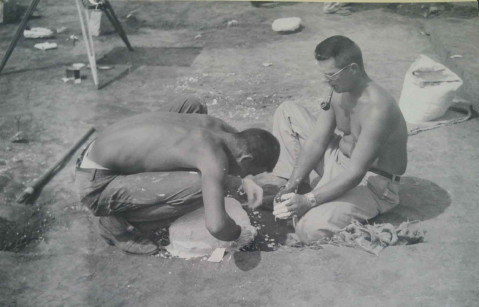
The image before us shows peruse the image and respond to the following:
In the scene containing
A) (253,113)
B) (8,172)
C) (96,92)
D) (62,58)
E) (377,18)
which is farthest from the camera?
(377,18)

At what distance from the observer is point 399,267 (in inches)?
127

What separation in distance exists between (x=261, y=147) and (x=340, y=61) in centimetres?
83

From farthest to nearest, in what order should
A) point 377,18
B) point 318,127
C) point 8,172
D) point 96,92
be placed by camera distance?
point 377,18, point 96,92, point 8,172, point 318,127

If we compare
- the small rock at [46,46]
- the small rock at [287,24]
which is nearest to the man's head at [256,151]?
the small rock at [287,24]

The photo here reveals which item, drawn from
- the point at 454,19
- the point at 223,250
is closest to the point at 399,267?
the point at 223,250

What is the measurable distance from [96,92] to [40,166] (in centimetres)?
179

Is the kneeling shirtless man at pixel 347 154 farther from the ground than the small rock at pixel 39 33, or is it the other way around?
the kneeling shirtless man at pixel 347 154

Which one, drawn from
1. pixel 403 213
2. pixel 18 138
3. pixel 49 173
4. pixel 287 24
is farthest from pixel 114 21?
pixel 403 213

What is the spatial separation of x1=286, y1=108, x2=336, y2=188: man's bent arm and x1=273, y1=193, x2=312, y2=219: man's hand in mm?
362

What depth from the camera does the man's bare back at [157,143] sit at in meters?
3.30

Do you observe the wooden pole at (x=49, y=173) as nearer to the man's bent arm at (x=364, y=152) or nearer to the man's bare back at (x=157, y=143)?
the man's bare back at (x=157, y=143)

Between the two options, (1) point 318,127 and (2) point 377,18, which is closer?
(1) point 318,127

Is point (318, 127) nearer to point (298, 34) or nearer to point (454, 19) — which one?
point (298, 34)

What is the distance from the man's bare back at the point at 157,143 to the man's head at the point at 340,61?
87 centimetres
